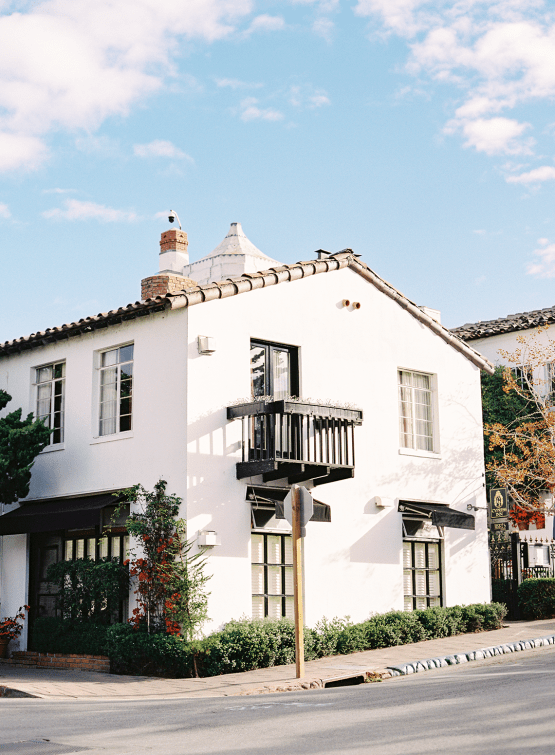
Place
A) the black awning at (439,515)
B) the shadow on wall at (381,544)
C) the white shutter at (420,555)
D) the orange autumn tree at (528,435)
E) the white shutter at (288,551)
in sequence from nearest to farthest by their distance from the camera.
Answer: the white shutter at (288,551) < the shadow on wall at (381,544) < the black awning at (439,515) < the white shutter at (420,555) < the orange autumn tree at (528,435)

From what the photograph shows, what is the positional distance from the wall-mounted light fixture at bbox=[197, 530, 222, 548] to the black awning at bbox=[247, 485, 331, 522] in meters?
1.07

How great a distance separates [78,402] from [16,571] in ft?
12.0

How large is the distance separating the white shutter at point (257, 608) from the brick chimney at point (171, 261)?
624cm

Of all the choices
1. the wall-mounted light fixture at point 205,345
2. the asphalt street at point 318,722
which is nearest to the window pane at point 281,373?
the wall-mounted light fixture at point 205,345

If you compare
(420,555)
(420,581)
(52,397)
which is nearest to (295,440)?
(420,555)

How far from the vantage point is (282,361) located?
1766 centimetres

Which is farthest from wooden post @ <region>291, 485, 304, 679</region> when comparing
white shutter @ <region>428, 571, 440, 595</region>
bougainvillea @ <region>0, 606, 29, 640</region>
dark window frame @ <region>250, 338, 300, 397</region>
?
bougainvillea @ <region>0, 606, 29, 640</region>

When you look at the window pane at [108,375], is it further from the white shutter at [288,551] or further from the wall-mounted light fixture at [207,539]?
the white shutter at [288,551]

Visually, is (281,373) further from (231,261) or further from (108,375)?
A: (231,261)

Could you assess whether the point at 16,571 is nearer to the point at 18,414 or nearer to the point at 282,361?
the point at 18,414

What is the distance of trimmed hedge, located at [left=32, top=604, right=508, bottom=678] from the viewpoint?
14.5 m

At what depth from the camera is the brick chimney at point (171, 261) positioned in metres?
18.1

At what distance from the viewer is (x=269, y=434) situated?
15812mm

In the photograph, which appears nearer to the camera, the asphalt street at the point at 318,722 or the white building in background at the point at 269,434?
the asphalt street at the point at 318,722
